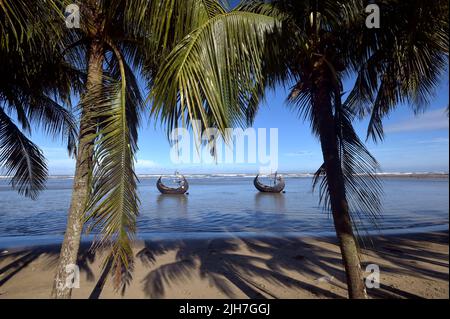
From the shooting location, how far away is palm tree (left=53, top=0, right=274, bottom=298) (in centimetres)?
275

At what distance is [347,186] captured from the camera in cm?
359

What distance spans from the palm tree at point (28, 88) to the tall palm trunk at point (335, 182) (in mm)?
3130

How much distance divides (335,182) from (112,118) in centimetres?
267

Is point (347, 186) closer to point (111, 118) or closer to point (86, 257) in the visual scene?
point (111, 118)

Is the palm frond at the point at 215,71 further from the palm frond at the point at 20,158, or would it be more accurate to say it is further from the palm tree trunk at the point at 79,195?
the palm frond at the point at 20,158

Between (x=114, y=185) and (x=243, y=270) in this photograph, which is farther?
(x=243, y=270)

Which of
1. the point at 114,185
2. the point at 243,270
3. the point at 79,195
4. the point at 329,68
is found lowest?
the point at 243,270

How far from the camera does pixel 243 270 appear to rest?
6.16 m

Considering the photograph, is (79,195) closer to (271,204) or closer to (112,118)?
(112,118)

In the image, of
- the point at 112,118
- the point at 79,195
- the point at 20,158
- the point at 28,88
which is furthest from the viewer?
the point at 20,158

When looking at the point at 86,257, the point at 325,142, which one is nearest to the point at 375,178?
the point at 325,142

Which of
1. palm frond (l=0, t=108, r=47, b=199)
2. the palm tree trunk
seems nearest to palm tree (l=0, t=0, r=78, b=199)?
palm frond (l=0, t=108, r=47, b=199)

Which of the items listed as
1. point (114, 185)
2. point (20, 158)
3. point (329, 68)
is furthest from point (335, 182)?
point (20, 158)
